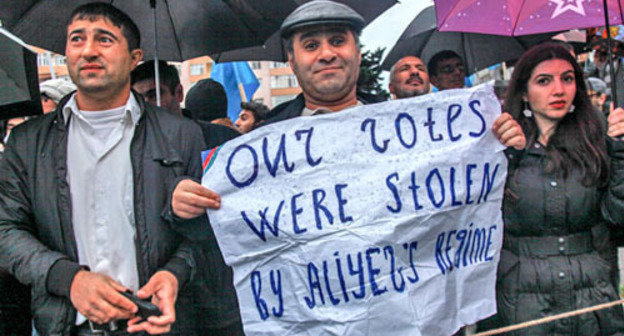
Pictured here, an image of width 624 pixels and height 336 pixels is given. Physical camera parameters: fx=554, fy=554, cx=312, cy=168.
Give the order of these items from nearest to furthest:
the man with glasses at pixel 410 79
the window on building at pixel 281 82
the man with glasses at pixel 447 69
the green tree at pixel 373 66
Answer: the man with glasses at pixel 410 79
the man with glasses at pixel 447 69
the green tree at pixel 373 66
the window on building at pixel 281 82

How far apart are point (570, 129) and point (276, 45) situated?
2.43m

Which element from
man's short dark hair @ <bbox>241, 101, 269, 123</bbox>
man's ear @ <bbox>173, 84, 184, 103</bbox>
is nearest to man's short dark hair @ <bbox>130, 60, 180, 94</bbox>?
man's ear @ <bbox>173, 84, 184, 103</bbox>

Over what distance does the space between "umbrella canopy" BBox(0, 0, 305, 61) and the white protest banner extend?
1338 mm

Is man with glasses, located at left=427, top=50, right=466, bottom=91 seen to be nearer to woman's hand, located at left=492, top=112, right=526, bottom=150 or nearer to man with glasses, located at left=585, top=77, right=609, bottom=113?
woman's hand, located at left=492, top=112, right=526, bottom=150

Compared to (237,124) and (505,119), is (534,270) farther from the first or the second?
(237,124)

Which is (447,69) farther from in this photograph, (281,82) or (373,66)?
(281,82)

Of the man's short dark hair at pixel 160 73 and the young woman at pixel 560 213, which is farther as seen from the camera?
the man's short dark hair at pixel 160 73

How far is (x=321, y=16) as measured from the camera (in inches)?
95.7

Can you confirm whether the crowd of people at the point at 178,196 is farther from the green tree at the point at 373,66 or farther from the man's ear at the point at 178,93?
the green tree at the point at 373,66

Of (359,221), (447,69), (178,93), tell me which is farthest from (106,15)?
(447,69)

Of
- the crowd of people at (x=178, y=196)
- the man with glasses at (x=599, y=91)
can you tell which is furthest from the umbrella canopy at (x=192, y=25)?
the man with glasses at (x=599, y=91)

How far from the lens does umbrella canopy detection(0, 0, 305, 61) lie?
3178 mm

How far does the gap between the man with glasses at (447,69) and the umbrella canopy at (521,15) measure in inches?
37.7

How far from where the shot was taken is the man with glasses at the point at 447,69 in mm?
4520
